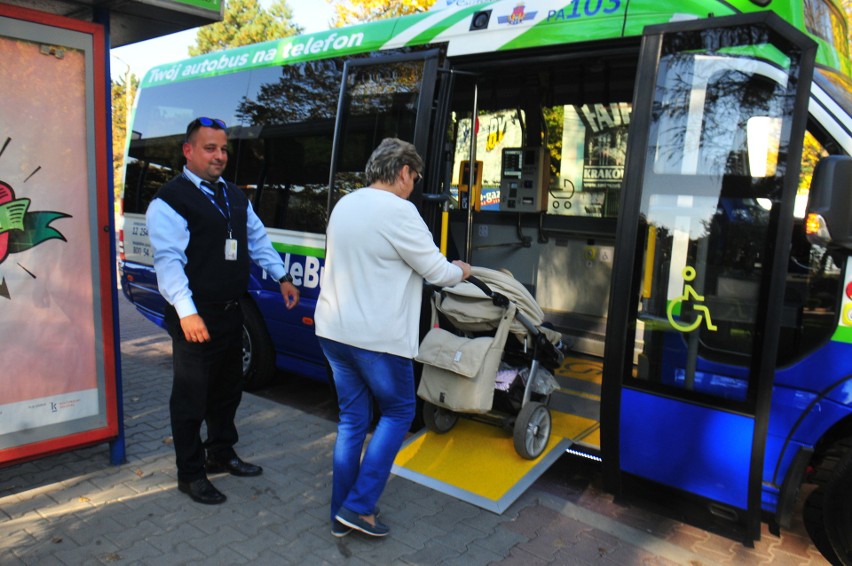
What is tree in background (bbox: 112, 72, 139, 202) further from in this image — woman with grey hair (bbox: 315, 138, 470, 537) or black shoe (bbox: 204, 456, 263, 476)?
woman with grey hair (bbox: 315, 138, 470, 537)

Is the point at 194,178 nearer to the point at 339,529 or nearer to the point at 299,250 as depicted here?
the point at 299,250

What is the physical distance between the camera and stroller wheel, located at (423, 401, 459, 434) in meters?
4.29

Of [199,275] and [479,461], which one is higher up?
[199,275]

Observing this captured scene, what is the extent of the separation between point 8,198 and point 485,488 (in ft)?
9.99

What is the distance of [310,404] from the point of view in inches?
215

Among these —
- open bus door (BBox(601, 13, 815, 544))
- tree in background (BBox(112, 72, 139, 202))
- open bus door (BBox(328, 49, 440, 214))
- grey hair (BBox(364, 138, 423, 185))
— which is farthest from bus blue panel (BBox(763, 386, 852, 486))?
tree in background (BBox(112, 72, 139, 202))

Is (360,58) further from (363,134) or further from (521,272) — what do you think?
(521,272)

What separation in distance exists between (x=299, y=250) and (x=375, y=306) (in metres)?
2.19

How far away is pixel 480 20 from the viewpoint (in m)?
4.12

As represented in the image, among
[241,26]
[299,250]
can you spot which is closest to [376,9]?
[299,250]

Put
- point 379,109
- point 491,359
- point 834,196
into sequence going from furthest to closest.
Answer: point 379,109 < point 491,359 < point 834,196

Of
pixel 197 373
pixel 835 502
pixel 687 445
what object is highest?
pixel 197 373

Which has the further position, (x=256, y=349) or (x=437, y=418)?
(x=256, y=349)

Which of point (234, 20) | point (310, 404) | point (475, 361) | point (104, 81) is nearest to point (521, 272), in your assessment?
point (310, 404)
